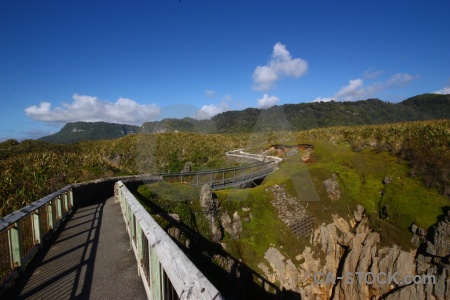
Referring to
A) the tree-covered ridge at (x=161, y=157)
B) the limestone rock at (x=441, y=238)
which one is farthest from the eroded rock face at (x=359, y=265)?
the tree-covered ridge at (x=161, y=157)

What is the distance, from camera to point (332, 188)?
18.5 metres

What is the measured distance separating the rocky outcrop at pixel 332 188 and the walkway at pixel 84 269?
15419 mm

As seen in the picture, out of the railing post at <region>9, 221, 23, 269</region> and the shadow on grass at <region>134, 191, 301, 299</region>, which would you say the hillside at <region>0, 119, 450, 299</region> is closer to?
the shadow on grass at <region>134, 191, 301, 299</region>

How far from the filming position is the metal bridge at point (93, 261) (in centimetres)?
230

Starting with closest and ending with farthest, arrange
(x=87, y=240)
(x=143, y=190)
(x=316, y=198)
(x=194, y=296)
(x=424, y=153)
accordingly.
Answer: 1. (x=194, y=296)
2. (x=87, y=240)
3. (x=143, y=190)
4. (x=316, y=198)
5. (x=424, y=153)

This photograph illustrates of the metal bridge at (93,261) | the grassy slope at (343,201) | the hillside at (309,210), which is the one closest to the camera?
the metal bridge at (93,261)

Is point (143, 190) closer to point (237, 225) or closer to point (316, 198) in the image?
point (237, 225)

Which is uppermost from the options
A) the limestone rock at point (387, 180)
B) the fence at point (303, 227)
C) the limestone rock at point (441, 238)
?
the limestone rock at point (387, 180)

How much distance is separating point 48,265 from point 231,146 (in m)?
34.1

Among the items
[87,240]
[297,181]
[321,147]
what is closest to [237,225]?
[297,181]

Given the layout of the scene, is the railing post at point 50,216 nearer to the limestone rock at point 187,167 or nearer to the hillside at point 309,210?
the hillside at point 309,210

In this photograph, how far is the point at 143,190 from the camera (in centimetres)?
1222

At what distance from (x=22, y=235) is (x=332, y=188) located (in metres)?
18.2

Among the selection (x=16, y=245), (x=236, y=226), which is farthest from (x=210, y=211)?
(x=16, y=245)
